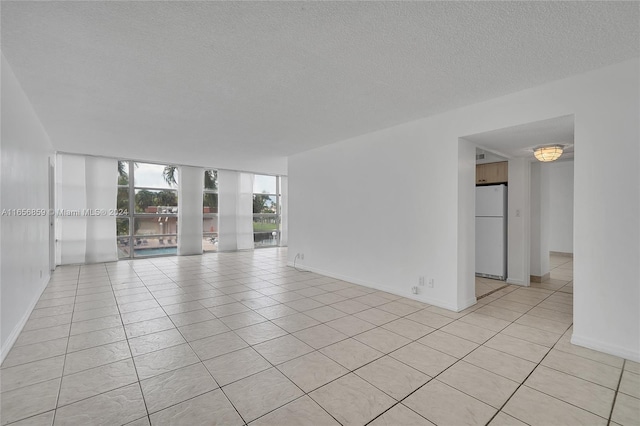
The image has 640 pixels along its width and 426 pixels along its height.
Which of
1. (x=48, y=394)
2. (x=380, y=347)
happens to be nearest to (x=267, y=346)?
(x=380, y=347)

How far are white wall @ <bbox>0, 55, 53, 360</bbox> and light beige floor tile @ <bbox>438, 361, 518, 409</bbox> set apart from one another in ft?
11.8

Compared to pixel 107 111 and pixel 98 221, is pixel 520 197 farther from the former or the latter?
pixel 98 221

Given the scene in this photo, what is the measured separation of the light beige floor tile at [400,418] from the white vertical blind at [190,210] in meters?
7.70

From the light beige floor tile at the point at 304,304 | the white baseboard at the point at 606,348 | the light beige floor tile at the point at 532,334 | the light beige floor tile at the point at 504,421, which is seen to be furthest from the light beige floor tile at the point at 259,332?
the white baseboard at the point at 606,348

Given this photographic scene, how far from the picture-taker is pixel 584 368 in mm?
2340

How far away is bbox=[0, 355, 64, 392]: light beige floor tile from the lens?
2123 mm

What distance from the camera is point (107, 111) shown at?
3838 mm

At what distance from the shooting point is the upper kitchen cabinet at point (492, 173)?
17.4 feet

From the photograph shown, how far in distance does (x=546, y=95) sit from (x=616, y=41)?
74cm

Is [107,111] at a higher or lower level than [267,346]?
higher

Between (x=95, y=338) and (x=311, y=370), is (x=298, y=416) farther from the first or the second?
(x=95, y=338)

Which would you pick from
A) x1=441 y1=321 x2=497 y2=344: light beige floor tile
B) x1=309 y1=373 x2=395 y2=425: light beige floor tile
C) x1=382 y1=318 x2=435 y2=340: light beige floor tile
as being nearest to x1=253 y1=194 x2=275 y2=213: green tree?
x1=382 y1=318 x2=435 y2=340: light beige floor tile

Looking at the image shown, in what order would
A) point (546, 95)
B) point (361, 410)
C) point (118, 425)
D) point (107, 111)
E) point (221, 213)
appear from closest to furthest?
point (118, 425)
point (361, 410)
point (546, 95)
point (107, 111)
point (221, 213)

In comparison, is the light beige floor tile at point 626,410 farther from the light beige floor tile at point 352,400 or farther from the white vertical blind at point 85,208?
the white vertical blind at point 85,208
